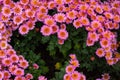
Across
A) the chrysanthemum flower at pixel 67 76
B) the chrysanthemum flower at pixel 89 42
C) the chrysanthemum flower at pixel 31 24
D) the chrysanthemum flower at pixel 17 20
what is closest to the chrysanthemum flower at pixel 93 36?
the chrysanthemum flower at pixel 89 42

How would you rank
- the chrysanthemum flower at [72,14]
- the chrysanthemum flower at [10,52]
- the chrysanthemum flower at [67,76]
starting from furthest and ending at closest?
the chrysanthemum flower at [72,14]
the chrysanthemum flower at [10,52]
the chrysanthemum flower at [67,76]

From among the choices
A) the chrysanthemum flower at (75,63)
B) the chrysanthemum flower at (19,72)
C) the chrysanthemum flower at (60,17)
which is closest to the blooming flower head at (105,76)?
the chrysanthemum flower at (75,63)

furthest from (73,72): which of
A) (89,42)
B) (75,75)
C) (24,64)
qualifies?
(24,64)

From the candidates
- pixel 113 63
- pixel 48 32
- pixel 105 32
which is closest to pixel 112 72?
pixel 113 63

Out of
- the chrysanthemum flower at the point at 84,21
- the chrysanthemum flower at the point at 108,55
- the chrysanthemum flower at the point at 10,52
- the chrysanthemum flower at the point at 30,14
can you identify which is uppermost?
the chrysanthemum flower at the point at 30,14

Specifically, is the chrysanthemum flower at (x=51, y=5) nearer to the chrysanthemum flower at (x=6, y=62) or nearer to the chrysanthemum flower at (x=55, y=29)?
the chrysanthemum flower at (x=55, y=29)

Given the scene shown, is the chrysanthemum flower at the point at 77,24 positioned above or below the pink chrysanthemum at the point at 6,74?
above

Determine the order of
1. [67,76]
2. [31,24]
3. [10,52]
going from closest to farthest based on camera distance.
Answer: [67,76]
[10,52]
[31,24]

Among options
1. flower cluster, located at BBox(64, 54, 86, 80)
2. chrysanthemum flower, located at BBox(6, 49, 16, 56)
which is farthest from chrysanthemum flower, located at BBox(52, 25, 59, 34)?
chrysanthemum flower, located at BBox(6, 49, 16, 56)

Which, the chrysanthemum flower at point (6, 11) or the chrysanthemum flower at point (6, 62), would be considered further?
the chrysanthemum flower at point (6, 11)

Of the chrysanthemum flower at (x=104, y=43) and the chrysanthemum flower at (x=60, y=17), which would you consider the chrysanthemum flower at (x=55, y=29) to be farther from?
the chrysanthemum flower at (x=104, y=43)

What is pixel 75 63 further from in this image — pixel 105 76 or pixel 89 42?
pixel 105 76

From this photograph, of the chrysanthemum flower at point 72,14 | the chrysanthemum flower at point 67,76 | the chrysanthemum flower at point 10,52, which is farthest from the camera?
the chrysanthemum flower at point 72,14

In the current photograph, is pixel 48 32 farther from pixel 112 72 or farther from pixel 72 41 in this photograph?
pixel 112 72
